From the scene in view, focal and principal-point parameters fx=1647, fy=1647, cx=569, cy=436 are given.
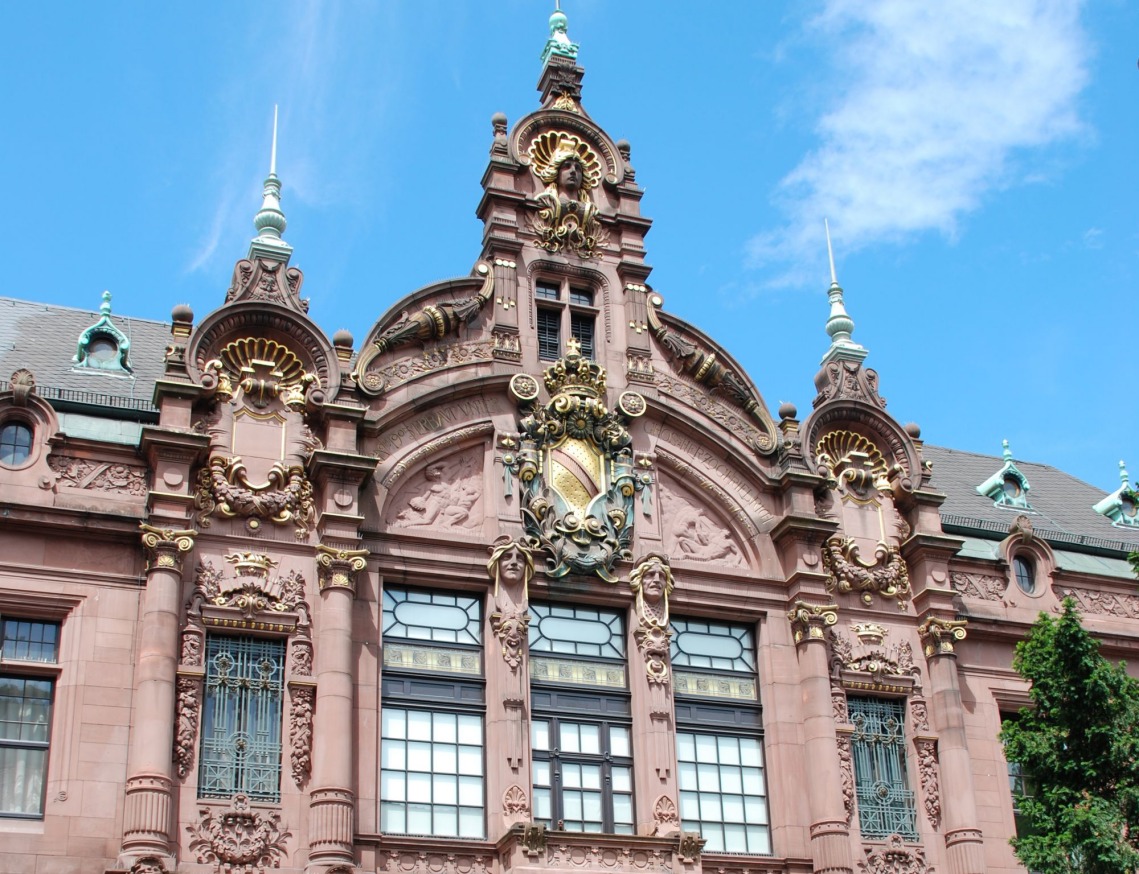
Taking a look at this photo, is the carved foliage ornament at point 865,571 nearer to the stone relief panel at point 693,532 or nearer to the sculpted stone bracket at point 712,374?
the stone relief panel at point 693,532

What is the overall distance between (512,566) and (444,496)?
1.90 meters

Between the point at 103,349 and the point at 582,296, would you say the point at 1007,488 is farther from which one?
the point at 103,349

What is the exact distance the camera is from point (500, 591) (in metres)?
27.5

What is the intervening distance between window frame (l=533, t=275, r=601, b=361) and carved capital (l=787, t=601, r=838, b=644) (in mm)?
6063

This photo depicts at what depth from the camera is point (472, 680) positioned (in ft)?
89.4

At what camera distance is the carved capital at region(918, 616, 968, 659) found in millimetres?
30344

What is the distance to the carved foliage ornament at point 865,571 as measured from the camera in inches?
1204

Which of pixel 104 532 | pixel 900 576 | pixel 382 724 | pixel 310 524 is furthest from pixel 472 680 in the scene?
pixel 900 576

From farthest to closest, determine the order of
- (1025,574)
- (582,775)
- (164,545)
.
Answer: (1025,574) < (582,775) < (164,545)

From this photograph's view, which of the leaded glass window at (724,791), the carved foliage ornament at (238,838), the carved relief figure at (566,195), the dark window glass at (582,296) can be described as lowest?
the carved foliage ornament at (238,838)

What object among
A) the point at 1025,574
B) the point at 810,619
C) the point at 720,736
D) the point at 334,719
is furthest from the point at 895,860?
the point at 334,719

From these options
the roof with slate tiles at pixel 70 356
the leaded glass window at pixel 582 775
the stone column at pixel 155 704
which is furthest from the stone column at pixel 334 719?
the roof with slate tiles at pixel 70 356

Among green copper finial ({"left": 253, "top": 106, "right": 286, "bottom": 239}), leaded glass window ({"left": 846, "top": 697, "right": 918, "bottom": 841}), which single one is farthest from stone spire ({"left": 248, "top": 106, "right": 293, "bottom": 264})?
leaded glass window ({"left": 846, "top": 697, "right": 918, "bottom": 841})

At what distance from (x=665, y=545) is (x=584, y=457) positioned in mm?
2154
